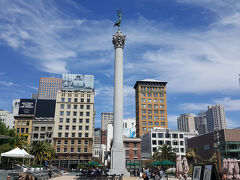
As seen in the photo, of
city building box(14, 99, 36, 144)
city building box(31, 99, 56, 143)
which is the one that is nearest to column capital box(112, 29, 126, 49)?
city building box(31, 99, 56, 143)

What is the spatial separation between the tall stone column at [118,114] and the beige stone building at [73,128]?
165 feet

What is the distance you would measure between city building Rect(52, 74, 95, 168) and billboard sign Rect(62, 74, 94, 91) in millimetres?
1432

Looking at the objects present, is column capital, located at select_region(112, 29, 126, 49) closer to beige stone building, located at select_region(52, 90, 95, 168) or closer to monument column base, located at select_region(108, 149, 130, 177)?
monument column base, located at select_region(108, 149, 130, 177)

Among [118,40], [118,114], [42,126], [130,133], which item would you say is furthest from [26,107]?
[118,114]

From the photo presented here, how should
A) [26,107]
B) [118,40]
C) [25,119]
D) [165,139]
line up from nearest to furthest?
[118,40] → [25,119] → [26,107] → [165,139]

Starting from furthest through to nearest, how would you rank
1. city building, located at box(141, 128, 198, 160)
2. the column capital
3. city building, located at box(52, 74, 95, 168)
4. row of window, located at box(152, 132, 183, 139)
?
row of window, located at box(152, 132, 183, 139), city building, located at box(141, 128, 198, 160), city building, located at box(52, 74, 95, 168), the column capital

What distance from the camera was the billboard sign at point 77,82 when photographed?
10554 cm

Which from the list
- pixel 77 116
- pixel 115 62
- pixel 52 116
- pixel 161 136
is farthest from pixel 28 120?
pixel 115 62

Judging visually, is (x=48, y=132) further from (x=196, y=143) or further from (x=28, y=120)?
(x=196, y=143)

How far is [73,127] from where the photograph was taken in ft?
307

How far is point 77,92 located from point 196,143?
52678 millimetres

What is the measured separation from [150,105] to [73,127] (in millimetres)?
52404

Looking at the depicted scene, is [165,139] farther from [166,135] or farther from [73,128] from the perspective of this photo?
[73,128]

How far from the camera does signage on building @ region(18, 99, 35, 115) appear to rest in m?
100
